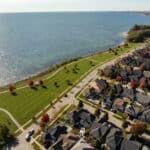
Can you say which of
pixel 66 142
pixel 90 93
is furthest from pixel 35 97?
pixel 66 142

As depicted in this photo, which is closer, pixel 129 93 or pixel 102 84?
pixel 129 93

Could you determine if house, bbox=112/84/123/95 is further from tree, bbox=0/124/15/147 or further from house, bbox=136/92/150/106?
tree, bbox=0/124/15/147

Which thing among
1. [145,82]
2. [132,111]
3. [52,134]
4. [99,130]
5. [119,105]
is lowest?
[52,134]

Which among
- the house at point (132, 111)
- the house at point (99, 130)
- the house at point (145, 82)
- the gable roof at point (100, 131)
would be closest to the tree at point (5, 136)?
the house at point (99, 130)

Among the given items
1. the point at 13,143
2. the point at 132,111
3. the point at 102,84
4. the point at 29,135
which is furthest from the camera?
the point at 102,84

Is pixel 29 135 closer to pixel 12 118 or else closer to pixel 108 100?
pixel 12 118

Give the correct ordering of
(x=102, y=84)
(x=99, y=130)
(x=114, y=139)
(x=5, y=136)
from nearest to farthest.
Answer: (x=114, y=139) < (x=99, y=130) < (x=5, y=136) < (x=102, y=84)
